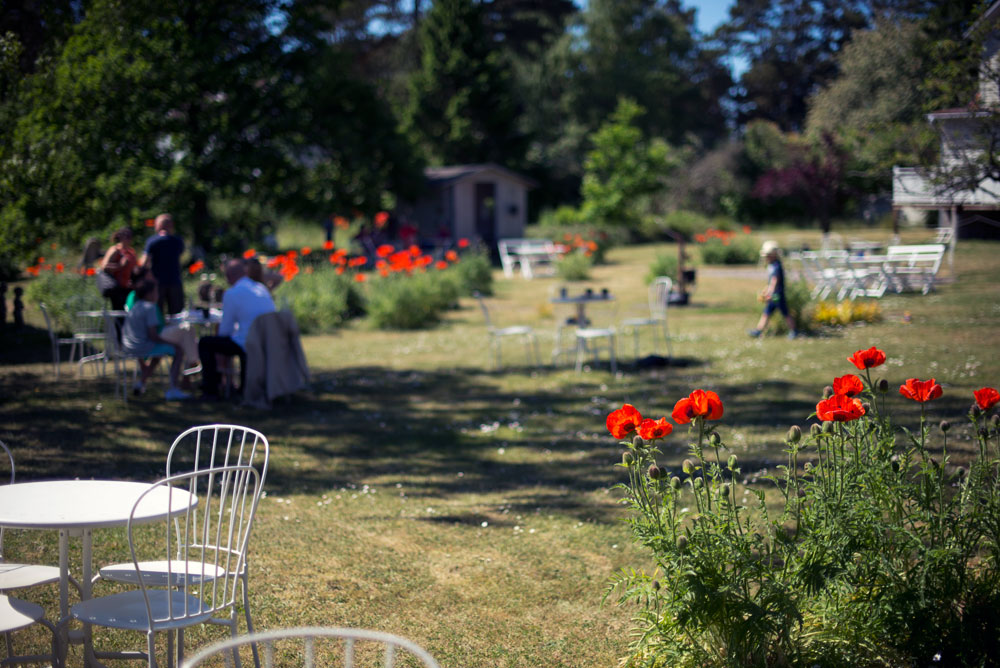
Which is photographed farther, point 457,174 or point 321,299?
point 457,174

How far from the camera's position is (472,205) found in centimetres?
3206

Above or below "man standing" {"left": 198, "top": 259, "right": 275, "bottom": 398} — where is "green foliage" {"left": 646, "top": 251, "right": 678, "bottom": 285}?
above

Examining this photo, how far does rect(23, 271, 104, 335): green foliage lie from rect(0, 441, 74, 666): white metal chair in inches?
375

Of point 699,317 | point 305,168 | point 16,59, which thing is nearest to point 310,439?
point 16,59

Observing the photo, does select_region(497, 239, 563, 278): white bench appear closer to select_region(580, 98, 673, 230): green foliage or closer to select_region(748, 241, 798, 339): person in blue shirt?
select_region(580, 98, 673, 230): green foliage

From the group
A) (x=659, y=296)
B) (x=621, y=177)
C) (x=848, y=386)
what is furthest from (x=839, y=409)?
(x=621, y=177)

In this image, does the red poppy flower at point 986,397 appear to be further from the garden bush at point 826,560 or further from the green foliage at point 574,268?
the green foliage at point 574,268

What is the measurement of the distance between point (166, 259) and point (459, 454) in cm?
483

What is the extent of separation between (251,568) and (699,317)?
11.7 meters

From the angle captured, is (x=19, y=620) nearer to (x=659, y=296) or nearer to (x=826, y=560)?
(x=826, y=560)

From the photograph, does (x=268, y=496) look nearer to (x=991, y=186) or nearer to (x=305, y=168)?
(x=991, y=186)

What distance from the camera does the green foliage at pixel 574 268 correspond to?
21875mm

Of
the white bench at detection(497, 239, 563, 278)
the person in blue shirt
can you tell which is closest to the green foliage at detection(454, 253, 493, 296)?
the white bench at detection(497, 239, 563, 278)

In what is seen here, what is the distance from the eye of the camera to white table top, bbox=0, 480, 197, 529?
2.84 m
